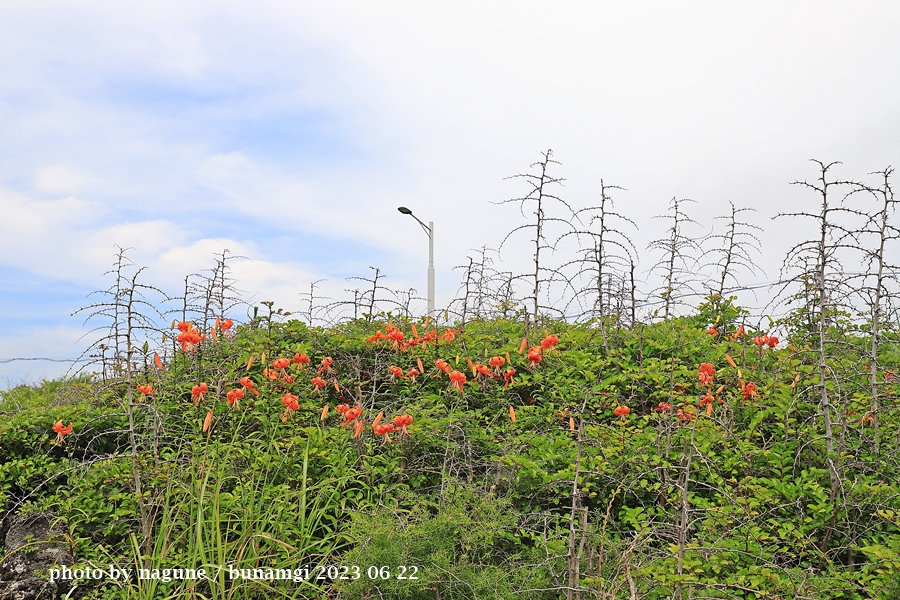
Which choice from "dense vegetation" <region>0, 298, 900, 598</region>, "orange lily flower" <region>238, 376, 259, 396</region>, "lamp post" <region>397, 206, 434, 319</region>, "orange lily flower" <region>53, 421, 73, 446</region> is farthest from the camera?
"lamp post" <region>397, 206, 434, 319</region>

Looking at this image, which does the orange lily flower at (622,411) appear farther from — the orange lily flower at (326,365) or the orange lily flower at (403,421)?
the orange lily flower at (326,365)

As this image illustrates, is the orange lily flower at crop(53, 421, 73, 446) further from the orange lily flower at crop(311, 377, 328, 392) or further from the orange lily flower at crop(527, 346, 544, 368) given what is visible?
the orange lily flower at crop(527, 346, 544, 368)

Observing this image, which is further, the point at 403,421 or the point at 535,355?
the point at 535,355

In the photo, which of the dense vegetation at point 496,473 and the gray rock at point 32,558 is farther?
the gray rock at point 32,558

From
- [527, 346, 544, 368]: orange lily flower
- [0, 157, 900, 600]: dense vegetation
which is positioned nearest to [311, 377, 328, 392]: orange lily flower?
[0, 157, 900, 600]: dense vegetation

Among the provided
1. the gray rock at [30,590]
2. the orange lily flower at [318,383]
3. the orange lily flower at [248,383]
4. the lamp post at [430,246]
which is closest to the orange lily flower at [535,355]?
the orange lily flower at [318,383]

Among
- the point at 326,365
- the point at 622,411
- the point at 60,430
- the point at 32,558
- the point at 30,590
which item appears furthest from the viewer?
the point at 326,365

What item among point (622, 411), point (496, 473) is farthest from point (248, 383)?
point (622, 411)

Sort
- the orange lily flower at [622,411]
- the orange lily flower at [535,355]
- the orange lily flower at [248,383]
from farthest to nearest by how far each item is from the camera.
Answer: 1. the orange lily flower at [535,355]
2. the orange lily flower at [248,383]
3. the orange lily flower at [622,411]

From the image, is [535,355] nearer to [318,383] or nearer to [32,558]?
[318,383]

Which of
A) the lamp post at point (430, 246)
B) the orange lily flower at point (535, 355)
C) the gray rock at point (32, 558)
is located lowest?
the gray rock at point (32, 558)

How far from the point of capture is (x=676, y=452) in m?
4.89

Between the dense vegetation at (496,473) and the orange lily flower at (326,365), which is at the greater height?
the orange lily flower at (326,365)

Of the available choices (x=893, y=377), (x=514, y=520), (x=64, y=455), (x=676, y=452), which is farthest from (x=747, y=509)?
(x=64, y=455)
